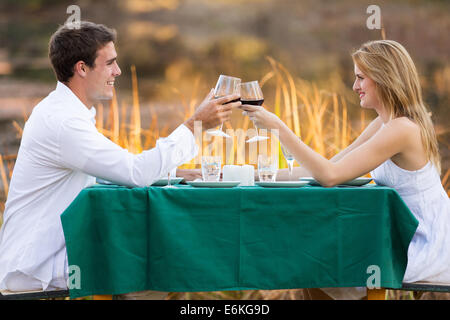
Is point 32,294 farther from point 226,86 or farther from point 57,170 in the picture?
point 226,86

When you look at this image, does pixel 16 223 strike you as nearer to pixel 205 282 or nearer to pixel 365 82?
pixel 205 282

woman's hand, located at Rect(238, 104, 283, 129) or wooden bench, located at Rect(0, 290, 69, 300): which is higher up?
woman's hand, located at Rect(238, 104, 283, 129)

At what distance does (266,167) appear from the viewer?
92.9 inches

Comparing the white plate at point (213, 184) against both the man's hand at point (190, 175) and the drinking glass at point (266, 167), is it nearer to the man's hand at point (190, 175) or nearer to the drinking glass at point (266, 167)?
the drinking glass at point (266, 167)

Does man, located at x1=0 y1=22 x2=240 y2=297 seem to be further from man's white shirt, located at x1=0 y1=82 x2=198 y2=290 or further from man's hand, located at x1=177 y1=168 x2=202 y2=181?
man's hand, located at x1=177 y1=168 x2=202 y2=181

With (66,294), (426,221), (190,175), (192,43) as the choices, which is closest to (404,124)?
(426,221)

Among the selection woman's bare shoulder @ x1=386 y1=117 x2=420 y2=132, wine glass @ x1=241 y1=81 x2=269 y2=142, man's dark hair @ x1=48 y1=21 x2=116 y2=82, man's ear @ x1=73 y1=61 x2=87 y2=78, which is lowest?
woman's bare shoulder @ x1=386 y1=117 x2=420 y2=132

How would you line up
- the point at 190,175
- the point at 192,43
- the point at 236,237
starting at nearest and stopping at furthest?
1. the point at 236,237
2. the point at 190,175
3. the point at 192,43

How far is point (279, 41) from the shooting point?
7.34 m

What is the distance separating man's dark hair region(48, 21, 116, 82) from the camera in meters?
2.38

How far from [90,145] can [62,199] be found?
0.93ft

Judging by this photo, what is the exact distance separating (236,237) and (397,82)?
103cm

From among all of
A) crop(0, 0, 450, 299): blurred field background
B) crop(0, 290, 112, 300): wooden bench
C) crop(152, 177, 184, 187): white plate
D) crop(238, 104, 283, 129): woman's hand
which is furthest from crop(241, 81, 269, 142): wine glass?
crop(0, 0, 450, 299): blurred field background

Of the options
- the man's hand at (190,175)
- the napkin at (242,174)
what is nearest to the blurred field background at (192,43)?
the man's hand at (190,175)
